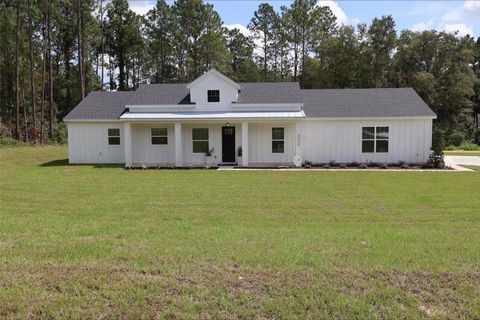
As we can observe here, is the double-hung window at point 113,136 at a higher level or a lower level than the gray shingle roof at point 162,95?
lower

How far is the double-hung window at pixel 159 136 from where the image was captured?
22312 mm

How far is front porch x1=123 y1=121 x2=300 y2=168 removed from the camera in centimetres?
2166

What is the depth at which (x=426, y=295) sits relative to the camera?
4.46 meters

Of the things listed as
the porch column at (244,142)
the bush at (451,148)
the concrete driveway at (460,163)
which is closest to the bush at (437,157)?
the concrete driveway at (460,163)

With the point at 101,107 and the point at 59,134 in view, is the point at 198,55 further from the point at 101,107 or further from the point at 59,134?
the point at 101,107

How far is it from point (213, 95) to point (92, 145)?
711 cm

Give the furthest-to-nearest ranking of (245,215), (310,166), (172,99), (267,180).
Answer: (172,99), (310,166), (267,180), (245,215)

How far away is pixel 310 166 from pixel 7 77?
114 feet

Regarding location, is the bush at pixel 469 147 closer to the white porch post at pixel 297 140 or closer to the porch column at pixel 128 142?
the white porch post at pixel 297 140

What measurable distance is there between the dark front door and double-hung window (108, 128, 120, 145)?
579cm

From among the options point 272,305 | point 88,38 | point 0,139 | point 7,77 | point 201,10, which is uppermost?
point 201,10

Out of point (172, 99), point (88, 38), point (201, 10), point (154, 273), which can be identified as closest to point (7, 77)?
point (88, 38)

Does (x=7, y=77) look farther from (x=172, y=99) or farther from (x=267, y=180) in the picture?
Answer: (x=267, y=180)

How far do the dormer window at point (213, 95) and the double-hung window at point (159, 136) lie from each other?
117 inches
